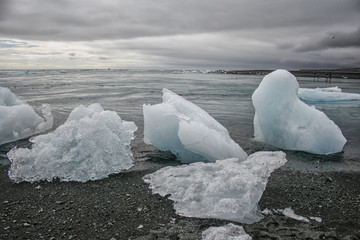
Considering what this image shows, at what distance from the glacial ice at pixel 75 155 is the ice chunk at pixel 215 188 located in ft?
2.65

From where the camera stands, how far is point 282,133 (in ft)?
21.5

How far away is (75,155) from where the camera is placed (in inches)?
185

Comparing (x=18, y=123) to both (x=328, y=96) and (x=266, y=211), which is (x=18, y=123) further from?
(x=328, y=96)

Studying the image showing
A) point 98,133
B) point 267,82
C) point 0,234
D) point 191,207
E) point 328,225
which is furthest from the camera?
point 267,82

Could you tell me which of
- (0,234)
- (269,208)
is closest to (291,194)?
(269,208)

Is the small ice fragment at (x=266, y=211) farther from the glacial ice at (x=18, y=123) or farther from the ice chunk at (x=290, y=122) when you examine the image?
the glacial ice at (x=18, y=123)

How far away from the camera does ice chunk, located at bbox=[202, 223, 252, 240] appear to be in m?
2.90

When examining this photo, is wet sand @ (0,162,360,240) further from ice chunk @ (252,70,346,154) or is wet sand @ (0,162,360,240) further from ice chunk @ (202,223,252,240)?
ice chunk @ (252,70,346,154)

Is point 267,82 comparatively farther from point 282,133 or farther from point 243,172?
point 243,172

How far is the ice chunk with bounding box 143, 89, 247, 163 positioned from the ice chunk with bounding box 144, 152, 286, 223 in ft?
1.48

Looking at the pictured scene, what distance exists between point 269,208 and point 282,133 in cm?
334

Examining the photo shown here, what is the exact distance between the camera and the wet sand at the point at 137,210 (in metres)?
3.02

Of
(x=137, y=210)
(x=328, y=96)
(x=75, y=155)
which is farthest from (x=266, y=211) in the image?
(x=328, y=96)

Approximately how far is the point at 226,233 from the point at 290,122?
14.2 feet
